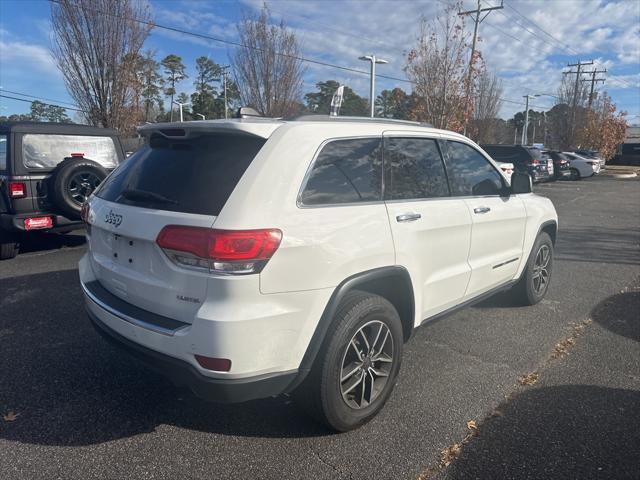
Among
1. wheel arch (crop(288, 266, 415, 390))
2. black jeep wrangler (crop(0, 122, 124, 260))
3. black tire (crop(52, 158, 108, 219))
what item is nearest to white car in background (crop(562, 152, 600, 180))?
black tire (crop(52, 158, 108, 219))

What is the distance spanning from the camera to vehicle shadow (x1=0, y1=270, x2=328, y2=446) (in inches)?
113

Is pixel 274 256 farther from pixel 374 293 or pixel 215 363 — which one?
pixel 374 293

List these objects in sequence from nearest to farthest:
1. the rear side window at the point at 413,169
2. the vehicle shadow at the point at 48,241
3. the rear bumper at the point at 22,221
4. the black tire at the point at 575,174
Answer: the rear side window at the point at 413,169, the rear bumper at the point at 22,221, the vehicle shadow at the point at 48,241, the black tire at the point at 575,174

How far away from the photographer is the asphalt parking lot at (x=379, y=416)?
→ 259 centimetres

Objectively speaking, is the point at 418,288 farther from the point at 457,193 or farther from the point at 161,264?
the point at 161,264

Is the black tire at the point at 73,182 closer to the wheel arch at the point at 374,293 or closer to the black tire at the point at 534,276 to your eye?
the wheel arch at the point at 374,293

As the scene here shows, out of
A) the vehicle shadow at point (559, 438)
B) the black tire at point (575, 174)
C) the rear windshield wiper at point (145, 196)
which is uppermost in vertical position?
the rear windshield wiper at point (145, 196)

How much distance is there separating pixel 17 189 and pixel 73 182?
0.68m

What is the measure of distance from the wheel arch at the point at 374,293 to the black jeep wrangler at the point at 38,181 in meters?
5.18

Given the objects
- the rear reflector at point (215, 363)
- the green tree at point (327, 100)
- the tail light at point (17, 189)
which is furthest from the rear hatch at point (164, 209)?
the green tree at point (327, 100)

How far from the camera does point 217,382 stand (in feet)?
7.73

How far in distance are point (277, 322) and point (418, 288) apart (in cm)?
122

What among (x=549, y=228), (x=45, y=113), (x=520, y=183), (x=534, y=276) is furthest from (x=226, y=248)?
(x=45, y=113)

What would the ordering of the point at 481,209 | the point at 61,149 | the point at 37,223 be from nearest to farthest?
the point at 481,209
the point at 37,223
the point at 61,149
